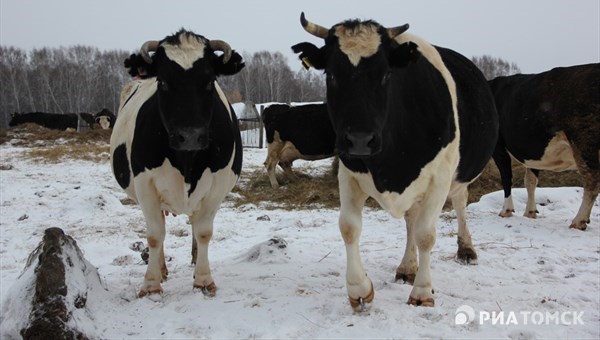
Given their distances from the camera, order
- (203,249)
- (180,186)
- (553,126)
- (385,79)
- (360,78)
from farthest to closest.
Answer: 1. (553,126)
2. (203,249)
3. (180,186)
4. (385,79)
5. (360,78)

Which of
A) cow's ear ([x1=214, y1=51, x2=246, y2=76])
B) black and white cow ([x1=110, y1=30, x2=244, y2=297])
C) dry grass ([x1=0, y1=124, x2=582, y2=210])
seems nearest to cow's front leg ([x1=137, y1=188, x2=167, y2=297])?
black and white cow ([x1=110, y1=30, x2=244, y2=297])

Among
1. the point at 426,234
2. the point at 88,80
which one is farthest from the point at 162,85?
the point at 88,80

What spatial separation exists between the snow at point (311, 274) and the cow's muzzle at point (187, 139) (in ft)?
4.58

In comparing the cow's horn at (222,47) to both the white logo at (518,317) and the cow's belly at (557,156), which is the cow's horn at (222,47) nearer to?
the white logo at (518,317)

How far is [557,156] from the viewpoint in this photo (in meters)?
7.50

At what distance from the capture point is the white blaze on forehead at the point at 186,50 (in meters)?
3.81

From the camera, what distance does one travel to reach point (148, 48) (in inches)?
158

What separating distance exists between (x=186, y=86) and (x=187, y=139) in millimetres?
519

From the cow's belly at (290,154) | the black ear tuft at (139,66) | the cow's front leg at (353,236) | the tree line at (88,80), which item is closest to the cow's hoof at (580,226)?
the cow's front leg at (353,236)

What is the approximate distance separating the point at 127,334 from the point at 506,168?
7.45m

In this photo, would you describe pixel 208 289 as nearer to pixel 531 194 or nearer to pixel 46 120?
pixel 531 194

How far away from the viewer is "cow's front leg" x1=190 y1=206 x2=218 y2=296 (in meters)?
4.27

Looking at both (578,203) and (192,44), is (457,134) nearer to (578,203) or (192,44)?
(192,44)

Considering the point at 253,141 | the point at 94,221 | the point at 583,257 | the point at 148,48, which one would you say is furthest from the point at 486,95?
the point at 253,141
